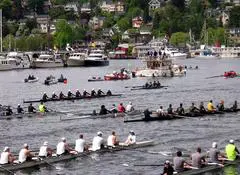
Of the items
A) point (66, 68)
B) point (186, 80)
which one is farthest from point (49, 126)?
point (66, 68)

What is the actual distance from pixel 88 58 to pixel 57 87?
56.4m

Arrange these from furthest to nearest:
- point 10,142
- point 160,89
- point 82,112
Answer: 1. point 160,89
2. point 82,112
3. point 10,142

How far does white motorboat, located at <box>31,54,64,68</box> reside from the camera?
158 metres

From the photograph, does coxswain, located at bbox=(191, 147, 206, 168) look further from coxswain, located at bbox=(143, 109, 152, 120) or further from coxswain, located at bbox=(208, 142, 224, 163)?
coxswain, located at bbox=(143, 109, 152, 120)

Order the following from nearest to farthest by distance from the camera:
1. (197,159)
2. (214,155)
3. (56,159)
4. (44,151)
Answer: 1. (197,159)
2. (214,155)
3. (44,151)
4. (56,159)

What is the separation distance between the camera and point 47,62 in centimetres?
15850

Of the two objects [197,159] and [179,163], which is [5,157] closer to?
[179,163]

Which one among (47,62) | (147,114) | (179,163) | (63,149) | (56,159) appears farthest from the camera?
(47,62)

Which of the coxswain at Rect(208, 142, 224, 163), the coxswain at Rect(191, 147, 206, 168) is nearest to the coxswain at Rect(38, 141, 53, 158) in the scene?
the coxswain at Rect(191, 147, 206, 168)

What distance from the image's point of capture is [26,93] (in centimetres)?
9812

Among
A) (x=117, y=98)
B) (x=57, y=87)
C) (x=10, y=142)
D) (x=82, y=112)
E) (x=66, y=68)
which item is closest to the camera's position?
(x=10, y=142)

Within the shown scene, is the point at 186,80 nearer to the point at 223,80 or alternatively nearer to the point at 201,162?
the point at 223,80

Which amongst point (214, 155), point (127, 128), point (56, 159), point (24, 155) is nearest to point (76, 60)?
point (127, 128)

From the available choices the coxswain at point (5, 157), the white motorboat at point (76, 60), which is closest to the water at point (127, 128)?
the coxswain at point (5, 157)
